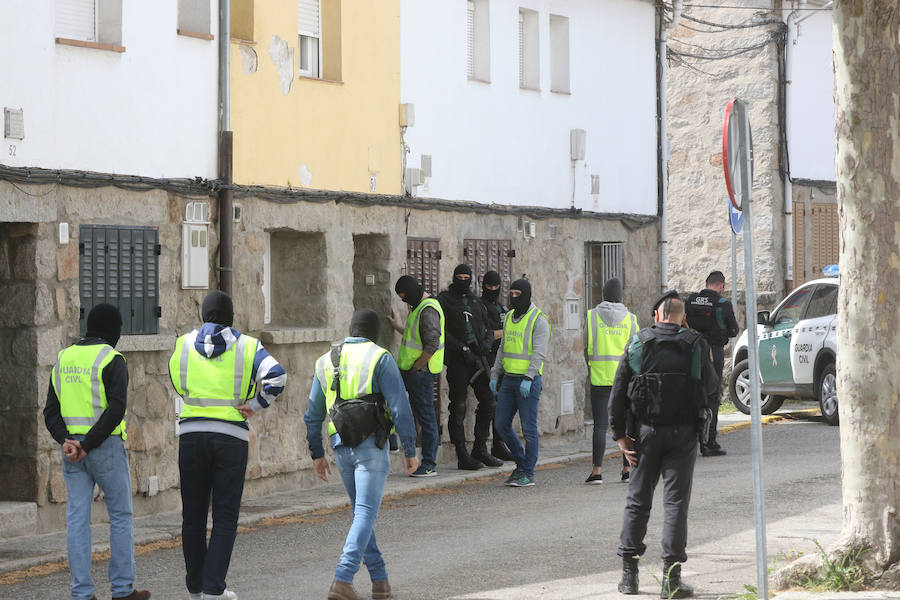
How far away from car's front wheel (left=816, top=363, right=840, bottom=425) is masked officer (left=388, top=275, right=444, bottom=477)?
5.80m

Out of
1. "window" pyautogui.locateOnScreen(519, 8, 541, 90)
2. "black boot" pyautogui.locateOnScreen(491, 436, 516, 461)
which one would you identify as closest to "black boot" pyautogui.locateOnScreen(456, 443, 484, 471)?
"black boot" pyautogui.locateOnScreen(491, 436, 516, 461)

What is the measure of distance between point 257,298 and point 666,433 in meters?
6.01

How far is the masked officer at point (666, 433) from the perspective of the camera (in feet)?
29.3

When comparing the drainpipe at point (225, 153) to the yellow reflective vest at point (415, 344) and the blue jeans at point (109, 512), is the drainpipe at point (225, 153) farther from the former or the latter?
the blue jeans at point (109, 512)

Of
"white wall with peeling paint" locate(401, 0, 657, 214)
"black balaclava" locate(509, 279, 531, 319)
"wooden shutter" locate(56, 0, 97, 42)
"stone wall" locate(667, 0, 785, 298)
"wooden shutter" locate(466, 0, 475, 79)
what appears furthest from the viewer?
"stone wall" locate(667, 0, 785, 298)

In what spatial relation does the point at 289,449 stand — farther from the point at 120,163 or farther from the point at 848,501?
the point at 848,501

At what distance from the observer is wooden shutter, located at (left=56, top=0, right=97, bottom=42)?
12406 millimetres

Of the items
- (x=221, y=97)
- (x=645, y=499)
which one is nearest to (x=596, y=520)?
(x=645, y=499)

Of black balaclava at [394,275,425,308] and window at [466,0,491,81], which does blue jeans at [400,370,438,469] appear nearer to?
black balaclava at [394,275,425,308]

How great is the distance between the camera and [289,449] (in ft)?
47.6

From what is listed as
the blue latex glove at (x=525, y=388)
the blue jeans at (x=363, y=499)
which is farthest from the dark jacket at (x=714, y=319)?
the blue jeans at (x=363, y=499)

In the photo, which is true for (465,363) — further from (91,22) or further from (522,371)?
(91,22)

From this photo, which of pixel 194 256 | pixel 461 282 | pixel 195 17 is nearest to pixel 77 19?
pixel 195 17

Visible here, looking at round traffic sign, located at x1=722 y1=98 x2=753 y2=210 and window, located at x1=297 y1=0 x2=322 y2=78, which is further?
window, located at x1=297 y1=0 x2=322 y2=78
